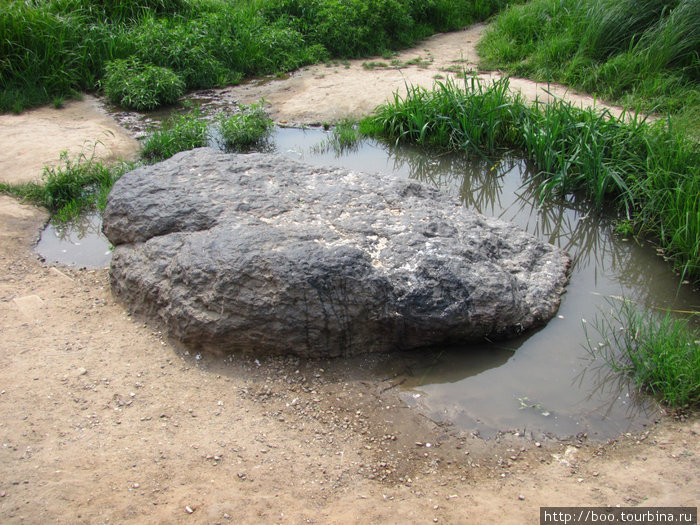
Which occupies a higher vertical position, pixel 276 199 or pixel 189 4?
pixel 189 4

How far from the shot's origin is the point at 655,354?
10.8ft

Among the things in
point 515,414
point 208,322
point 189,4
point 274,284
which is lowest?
point 515,414

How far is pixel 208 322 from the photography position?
346cm

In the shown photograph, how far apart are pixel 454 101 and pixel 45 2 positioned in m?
5.49

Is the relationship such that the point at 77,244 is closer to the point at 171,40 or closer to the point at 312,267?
the point at 312,267

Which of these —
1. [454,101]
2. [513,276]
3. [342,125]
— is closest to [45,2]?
[342,125]

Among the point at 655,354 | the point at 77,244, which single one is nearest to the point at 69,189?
the point at 77,244

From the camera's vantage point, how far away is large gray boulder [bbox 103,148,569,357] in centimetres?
342

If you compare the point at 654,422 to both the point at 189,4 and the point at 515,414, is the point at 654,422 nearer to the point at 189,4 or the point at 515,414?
the point at 515,414

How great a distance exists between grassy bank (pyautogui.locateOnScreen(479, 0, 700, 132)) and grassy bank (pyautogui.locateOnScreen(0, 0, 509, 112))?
1.73 m

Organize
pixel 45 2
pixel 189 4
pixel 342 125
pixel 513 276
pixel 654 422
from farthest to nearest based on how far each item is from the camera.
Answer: pixel 189 4
pixel 45 2
pixel 342 125
pixel 513 276
pixel 654 422

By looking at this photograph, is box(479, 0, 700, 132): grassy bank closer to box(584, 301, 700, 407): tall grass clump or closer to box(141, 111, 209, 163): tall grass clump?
box(584, 301, 700, 407): tall grass clump

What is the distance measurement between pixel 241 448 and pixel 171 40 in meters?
6.18

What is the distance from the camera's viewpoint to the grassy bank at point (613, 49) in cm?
670
